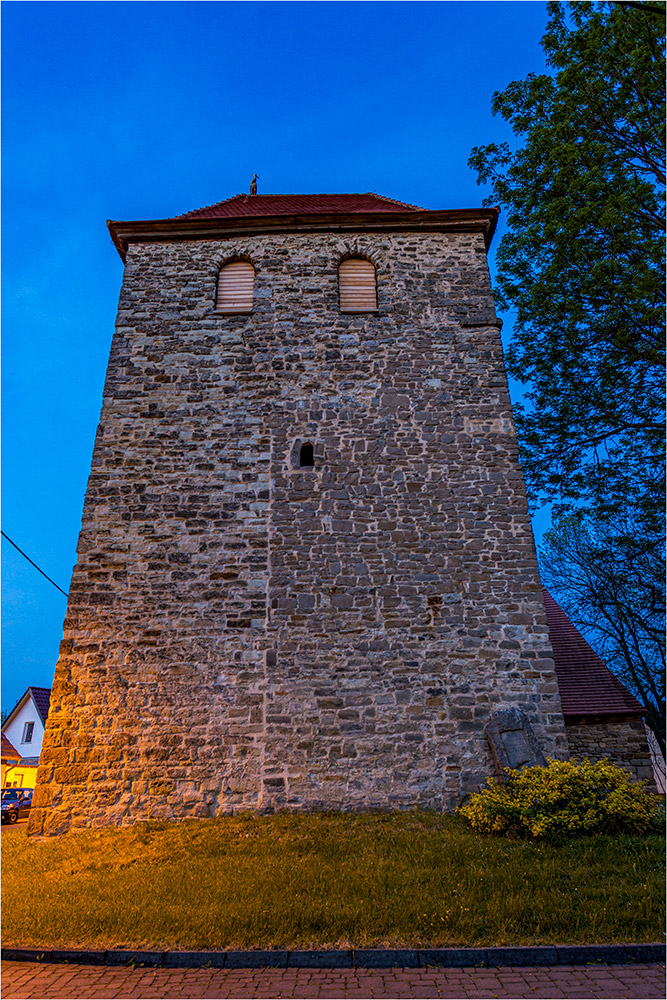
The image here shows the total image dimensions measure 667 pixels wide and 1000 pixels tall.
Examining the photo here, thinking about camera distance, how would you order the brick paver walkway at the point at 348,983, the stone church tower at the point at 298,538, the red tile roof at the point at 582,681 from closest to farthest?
the brick paver walkway at the point at 348,983 < the stone church tower at the point at 298,538 < the red tile roof at the point at 582,681

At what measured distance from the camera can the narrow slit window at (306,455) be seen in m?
9.80

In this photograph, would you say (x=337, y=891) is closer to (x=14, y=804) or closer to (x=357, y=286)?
(x=357, y=286)

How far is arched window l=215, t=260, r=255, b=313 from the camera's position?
10883 mm

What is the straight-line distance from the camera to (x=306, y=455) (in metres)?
9.87

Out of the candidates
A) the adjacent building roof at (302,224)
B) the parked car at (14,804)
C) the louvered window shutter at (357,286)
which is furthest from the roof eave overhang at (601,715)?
the parked car at (14,804)

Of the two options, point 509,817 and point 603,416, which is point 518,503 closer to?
point 603,416

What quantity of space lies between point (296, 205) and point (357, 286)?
11.2ft

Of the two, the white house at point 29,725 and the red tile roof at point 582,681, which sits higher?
the white house at point 29,725

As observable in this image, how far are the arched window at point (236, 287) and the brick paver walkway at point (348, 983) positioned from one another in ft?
31.5

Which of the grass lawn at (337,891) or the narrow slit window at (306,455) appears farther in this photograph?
the narrow slit window at (306,455)

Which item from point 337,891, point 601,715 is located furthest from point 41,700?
point 337,891

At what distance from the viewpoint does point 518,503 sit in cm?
945

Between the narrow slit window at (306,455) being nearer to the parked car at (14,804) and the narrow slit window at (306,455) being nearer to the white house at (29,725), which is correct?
the parked car at (14,804)

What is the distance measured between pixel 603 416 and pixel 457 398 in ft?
7.84
